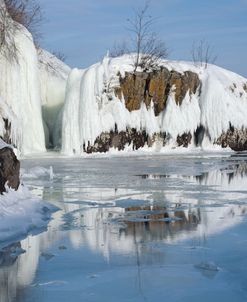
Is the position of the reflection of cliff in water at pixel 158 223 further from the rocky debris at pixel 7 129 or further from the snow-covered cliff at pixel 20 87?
the snow-covered cliff at pixel 20 87

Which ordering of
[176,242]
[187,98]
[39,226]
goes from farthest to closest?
1. [187,98]
2. [39,226]
3. [176,242]

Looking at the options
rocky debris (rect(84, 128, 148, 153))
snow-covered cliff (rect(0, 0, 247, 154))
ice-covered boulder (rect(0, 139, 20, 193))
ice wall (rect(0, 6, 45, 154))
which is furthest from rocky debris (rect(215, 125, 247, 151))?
ice-covered boulder (rect(0, 139, 20, 193))

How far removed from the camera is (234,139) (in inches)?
1438

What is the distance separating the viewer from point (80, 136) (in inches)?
1249

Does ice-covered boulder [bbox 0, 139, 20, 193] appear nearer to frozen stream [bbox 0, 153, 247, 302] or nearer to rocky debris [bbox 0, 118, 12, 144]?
frozen stream [bbox 0, 153, 247, 302]

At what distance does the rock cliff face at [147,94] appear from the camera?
108 ft

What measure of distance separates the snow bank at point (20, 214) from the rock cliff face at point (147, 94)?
2283 cm

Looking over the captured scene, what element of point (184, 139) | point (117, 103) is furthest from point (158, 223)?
point (184, 139)

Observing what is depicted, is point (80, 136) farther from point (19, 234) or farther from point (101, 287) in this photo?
point (101, 287)

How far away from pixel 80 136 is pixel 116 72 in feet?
15.6

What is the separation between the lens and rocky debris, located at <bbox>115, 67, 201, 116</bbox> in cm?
3388

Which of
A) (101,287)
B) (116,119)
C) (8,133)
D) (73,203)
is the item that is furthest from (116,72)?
(101,287)

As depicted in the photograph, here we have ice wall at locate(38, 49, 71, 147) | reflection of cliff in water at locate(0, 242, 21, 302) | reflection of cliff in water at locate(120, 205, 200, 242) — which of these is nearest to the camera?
reflection of cliff in water at locate(0, 242, 21, 302)

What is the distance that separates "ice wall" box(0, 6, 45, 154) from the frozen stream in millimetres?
17385
